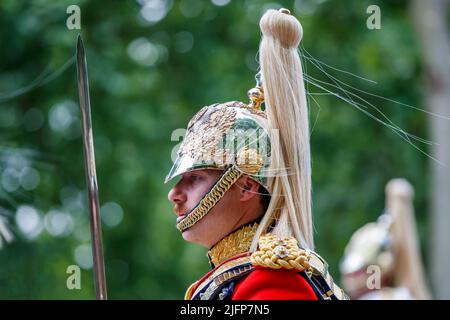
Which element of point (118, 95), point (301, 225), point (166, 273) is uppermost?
point (118, 95)

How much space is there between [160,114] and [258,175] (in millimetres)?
8735

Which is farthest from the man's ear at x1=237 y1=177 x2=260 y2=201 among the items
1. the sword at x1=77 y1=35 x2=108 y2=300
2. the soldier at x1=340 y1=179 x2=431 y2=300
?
the soldier at x1=340 y1=179 x2=431 y2=300

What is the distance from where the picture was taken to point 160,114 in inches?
504

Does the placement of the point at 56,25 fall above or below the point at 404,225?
above

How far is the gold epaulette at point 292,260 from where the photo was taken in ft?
12.7

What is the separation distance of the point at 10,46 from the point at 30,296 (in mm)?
2348

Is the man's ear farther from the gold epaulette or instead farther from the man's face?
the gold epaulette

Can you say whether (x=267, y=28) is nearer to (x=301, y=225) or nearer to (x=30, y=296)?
(x=301, y=225)

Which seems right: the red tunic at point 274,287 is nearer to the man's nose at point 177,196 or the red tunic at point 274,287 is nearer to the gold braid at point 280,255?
the gold braid at point 280,255

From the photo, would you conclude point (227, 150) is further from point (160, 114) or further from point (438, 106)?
point (160, 114)

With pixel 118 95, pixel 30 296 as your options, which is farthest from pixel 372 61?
pixel 30 296

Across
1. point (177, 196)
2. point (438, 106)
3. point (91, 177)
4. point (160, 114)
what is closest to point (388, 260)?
point (438, 106)

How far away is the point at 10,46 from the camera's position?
36.4ft

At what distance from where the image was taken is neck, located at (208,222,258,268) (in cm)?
413
